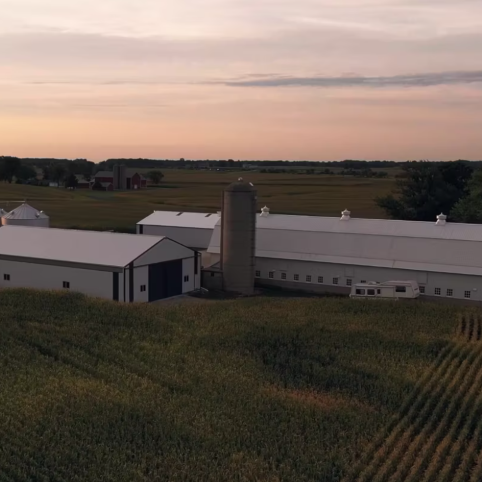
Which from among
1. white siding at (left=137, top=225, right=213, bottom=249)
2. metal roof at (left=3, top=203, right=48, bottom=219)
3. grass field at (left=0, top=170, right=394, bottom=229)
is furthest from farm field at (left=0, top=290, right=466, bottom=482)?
grass field at (left=0, top=170, right=394, bottom=229)

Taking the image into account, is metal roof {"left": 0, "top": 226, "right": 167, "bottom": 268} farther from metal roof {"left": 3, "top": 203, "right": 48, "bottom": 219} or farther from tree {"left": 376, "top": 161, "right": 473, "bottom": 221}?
tree {"left": 376, "top": 161, "right": 473, "bottom": 221}

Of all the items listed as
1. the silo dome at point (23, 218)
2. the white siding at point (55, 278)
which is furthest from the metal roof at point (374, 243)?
the silo dome at point (23, 218)

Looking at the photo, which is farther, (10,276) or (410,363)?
(10,276)

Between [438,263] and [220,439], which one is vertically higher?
[438,263]

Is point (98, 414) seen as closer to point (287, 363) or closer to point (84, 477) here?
point (84, 477)

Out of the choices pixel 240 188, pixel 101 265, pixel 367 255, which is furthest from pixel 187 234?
pixel 367 255

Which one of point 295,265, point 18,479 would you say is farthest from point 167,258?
point 18,479

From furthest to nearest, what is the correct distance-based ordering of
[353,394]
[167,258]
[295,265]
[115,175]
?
[115,175] → [295,265] → [167,258] → [353,394]
